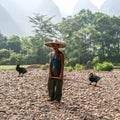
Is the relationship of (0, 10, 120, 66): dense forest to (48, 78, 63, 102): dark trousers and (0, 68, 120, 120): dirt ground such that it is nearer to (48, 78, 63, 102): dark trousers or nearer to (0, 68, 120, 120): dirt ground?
(0, 68, 120, 120): dirt ground

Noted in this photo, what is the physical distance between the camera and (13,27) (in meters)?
140

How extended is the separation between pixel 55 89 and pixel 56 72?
0.46 m

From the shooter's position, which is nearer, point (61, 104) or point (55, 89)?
point (61, 104)

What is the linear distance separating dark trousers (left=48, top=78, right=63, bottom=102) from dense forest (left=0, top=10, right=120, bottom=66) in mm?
24824

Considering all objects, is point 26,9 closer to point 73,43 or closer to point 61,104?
point 73,43

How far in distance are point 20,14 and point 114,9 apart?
47.7m

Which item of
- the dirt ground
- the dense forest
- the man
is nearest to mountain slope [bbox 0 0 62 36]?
the dense forest

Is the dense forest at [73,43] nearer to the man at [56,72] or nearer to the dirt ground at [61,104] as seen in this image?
the dirt ground at [61,104]

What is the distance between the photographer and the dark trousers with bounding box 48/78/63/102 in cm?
880

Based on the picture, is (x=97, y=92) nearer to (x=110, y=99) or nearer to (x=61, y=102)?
(x=110, y=99)

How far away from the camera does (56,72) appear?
29.2ft

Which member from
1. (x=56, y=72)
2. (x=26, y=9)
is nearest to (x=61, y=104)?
(x=56, y=72)

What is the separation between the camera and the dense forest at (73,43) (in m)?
38.2

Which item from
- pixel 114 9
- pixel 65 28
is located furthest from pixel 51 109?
pixel 114 9
